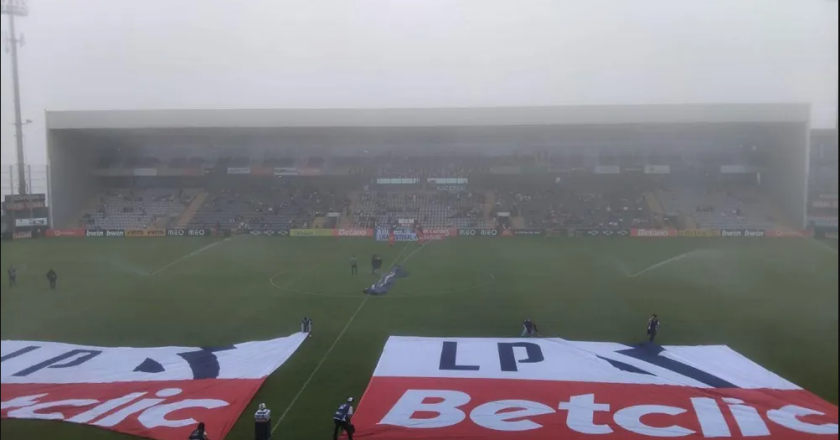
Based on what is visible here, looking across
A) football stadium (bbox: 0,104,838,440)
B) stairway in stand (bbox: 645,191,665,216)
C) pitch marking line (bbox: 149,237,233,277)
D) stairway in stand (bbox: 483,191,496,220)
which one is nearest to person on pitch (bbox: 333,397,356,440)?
football stadium (bbox: 0,104,838,440)

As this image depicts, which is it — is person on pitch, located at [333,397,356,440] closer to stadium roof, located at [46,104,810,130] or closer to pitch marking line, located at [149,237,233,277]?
stadium roof, located at [46,104,810,130]

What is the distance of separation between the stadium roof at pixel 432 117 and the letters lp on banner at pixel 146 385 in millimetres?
1776

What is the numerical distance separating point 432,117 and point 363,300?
15.6 ft

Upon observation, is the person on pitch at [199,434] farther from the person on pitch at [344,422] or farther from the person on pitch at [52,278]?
the person on pitch at [52,278]

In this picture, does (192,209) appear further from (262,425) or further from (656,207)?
(656,207)

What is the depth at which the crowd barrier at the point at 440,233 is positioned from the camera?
6197 mm

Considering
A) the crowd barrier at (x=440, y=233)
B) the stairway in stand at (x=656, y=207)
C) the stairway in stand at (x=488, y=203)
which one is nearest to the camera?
the crowd barrier at (x=440, y=233)

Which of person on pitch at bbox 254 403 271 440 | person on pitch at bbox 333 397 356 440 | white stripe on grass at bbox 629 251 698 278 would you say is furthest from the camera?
white stripe on grass at bbox 629 251 698 278

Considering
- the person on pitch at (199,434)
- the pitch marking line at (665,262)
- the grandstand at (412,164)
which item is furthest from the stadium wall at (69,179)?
the pitch marking line at (665,262)

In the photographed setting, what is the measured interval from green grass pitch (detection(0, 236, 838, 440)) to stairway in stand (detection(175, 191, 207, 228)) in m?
1.26

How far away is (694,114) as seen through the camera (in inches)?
276

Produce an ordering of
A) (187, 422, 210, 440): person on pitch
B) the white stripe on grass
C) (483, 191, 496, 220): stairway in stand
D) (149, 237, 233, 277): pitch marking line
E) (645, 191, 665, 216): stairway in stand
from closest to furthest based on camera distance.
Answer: (187, 422, 210, 440): person on pitch
(483, 191, 496, 220): stairway in stand
(149, 237, 233, 277): pitch marking line
(645, 191, 665, 216): stairway in stand
the white stripe on grass

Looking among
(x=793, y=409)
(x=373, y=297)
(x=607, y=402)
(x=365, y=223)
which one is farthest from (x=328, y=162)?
(x=793, y=409)

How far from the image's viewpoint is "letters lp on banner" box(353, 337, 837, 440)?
497cm
